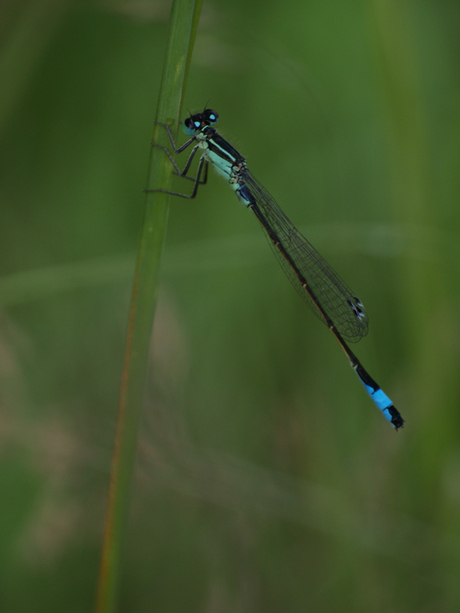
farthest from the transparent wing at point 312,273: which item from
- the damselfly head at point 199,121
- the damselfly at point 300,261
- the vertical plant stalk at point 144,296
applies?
the vertical plant stalk at point 144,296

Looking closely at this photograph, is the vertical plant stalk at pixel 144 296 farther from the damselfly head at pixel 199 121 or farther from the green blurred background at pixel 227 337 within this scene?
the damselfly head at pixel 199 121

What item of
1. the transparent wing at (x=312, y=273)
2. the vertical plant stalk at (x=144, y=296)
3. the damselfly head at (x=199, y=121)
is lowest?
the vertical plant stalk at (x=144, y=296)

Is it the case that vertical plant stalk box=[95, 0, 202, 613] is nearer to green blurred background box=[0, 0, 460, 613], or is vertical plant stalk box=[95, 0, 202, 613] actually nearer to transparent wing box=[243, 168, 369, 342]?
green blurred background box=[0, 0, 460, 613]

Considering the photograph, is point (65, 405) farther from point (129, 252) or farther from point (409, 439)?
point (409, 439)

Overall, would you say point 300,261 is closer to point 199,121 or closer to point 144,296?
point 199,121

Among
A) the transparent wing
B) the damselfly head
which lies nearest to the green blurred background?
the transparent wing
